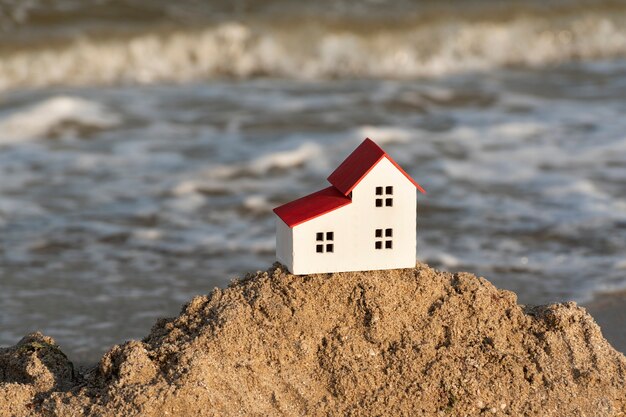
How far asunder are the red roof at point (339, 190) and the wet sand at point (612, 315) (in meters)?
1.99

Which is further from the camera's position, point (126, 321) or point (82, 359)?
point (126, 321)

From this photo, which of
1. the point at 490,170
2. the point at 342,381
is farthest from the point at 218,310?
the point at 490,170

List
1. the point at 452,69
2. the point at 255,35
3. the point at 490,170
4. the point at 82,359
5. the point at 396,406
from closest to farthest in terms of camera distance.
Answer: the point at 396,406 → the point at 82,359 → the point at 490,170 → the point at 452,69 → the point at 255,35

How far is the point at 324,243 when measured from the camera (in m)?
3.76

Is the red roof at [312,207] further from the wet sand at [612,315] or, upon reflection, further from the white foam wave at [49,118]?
the white foam wave at [49,118]

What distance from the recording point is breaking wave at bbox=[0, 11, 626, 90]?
13.8 m

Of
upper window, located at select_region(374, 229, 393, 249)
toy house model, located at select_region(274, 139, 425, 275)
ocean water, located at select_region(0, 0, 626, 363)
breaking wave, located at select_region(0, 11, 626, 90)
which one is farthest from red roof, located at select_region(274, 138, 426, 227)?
breaking wave, located at select_region(0, 11, 626, 90)

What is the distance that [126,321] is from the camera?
5750 millimetres

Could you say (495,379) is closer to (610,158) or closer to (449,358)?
(449,358)

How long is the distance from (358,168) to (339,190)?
0.11 meters

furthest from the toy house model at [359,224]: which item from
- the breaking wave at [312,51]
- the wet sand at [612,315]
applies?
the breaking wave at [312,51]

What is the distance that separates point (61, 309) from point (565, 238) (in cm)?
347

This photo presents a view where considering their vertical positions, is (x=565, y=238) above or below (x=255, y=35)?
below

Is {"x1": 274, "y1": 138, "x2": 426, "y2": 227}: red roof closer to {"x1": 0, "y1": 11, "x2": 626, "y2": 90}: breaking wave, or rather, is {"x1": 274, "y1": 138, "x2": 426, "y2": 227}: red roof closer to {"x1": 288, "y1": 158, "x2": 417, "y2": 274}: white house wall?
{"x1": 288, "y1": 158, "x2": 417, "y2": 274}: white house wall
